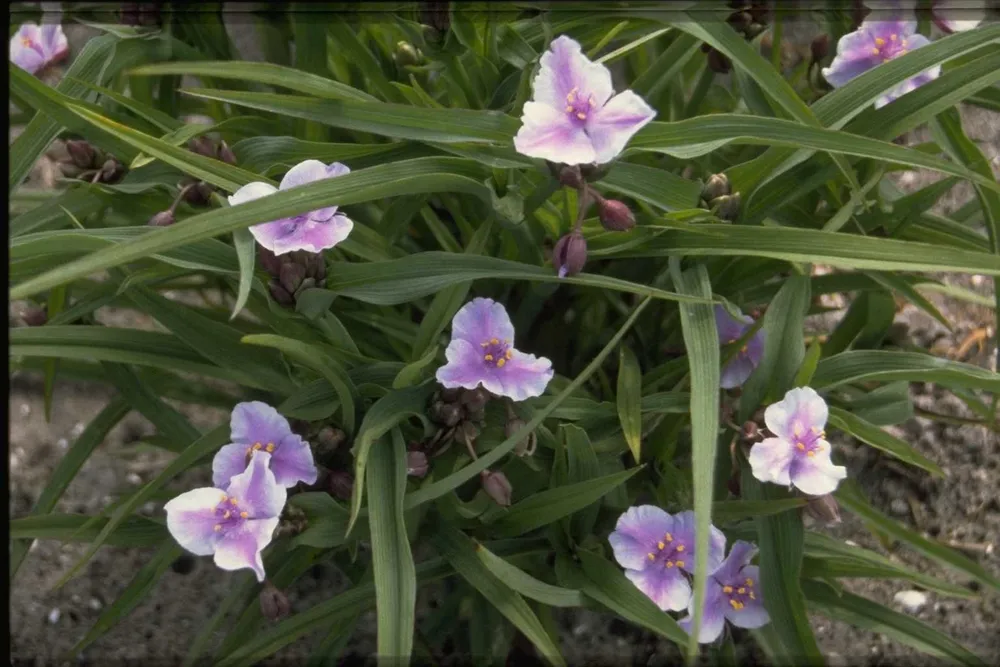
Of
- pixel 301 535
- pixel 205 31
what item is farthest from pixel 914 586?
pixel 205 31

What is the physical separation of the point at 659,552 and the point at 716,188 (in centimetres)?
36

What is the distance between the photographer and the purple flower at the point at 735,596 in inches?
33.8

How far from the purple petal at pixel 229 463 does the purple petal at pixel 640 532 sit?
36 cm

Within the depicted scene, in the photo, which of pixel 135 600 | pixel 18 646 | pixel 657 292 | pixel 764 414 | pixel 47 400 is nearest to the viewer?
pixel 657 292

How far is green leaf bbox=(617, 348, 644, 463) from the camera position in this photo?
0.84 m

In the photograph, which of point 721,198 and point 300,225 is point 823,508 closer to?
point 721,198

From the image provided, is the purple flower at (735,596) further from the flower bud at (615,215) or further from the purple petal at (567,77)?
the purple petal at (567,77)

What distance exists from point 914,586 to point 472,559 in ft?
2.60

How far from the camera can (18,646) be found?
4.16ft

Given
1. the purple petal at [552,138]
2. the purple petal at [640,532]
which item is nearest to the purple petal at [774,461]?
the purple petal at [640,532]

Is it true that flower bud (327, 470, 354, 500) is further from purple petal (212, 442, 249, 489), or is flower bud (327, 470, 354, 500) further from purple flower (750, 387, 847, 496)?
purple flower (750, 387, 847, 496)

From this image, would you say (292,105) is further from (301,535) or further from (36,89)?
(301,535)

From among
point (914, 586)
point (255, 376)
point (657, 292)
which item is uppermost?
point (657, 292)

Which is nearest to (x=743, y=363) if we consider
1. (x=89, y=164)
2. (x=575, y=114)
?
(x=575, y=114)
